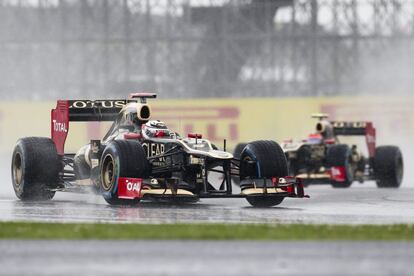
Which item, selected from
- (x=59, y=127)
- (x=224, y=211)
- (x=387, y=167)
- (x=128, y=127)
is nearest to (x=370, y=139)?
(x=387, y=167)

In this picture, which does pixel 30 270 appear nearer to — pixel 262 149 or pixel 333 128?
pixel 262 149

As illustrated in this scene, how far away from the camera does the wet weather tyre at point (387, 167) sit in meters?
30.4

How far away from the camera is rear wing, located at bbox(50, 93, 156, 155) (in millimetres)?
23500

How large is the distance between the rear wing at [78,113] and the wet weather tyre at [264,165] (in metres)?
3.21

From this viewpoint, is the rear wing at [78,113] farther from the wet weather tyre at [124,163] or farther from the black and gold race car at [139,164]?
the wet weather tyre at [124,163]

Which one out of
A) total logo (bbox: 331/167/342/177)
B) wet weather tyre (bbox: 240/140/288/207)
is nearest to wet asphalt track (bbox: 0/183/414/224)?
wet weather tyre (bbox: 240/140/288/207)

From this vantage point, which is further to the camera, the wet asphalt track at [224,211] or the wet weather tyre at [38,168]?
the wet weather tyre at [38,168]

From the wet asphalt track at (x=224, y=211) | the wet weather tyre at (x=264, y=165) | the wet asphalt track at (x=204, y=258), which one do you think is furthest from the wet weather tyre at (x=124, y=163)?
the wet asphalt track at (x=204, y=258)

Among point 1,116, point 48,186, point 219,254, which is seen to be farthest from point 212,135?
point 219,254

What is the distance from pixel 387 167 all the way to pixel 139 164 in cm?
1168

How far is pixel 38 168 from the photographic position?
22.7 m

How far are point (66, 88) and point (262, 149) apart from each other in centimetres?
3284

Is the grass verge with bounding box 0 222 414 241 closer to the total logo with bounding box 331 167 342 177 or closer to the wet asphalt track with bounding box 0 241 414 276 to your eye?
the wet asphalt track with bounding box 0 241 414 276

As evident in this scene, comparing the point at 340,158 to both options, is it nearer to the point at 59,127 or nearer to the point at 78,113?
the point at 78,113
